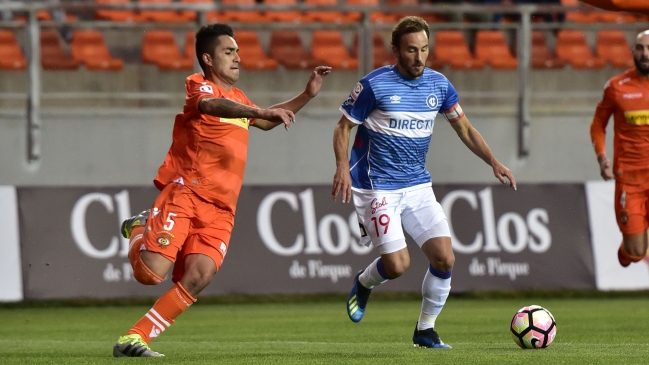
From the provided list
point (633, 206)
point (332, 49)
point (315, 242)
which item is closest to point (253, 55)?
point (332, 49)

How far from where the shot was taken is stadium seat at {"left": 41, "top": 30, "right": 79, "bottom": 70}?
14.5 m

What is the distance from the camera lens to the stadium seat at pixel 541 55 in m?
15.4

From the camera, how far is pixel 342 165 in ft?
26.6

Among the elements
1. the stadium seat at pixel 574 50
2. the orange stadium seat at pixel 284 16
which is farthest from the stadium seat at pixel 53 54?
the stadium seat at pixel 574 50

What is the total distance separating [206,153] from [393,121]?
1477mm

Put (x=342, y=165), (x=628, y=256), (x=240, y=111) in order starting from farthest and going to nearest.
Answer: (x=628, y=256), (x=342, y=165), (x=240, y=111)

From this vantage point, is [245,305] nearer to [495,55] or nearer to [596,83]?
[495,55]

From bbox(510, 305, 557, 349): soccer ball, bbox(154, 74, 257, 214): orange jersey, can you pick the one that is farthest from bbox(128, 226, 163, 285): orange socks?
bbox(510, 305, 557, 349): soccer ball

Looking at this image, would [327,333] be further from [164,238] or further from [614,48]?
[614,48]

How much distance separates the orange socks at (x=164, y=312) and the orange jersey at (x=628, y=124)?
224 inches

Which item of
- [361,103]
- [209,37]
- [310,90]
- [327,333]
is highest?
[209,37]

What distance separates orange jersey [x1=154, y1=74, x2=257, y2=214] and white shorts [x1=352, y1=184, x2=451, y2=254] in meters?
1.15

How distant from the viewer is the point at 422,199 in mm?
8695

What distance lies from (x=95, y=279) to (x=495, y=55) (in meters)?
5.90
